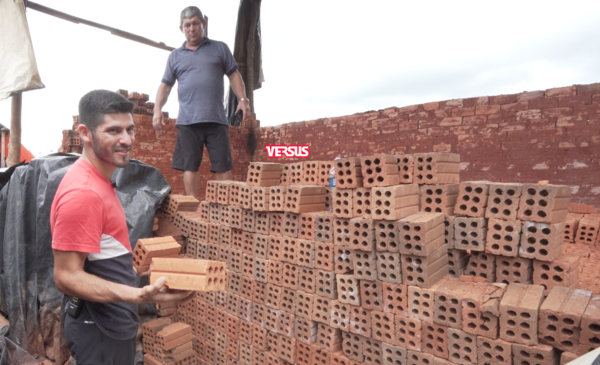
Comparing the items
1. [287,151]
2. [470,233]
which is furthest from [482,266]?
[287,151]

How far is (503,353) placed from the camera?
2.56 metres

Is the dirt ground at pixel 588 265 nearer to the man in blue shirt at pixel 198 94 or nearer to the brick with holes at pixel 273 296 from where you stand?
the brick with holes at pixel 273 296

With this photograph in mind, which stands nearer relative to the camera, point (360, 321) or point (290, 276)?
point (360, 321)

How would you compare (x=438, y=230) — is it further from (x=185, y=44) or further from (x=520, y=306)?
(x=185, y=44)

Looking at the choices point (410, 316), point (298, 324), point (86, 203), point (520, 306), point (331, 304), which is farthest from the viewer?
point (298, 324)

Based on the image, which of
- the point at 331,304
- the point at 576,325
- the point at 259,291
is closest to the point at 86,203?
the point at 331,304

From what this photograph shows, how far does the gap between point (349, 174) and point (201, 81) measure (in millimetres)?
2940

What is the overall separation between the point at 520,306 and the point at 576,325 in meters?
0.32

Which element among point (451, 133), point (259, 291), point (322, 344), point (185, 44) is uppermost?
point (185, 44)

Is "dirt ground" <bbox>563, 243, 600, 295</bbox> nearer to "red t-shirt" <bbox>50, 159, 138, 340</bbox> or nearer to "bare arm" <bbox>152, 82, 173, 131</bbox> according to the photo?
"red t-shirt" <bbox>50, 159, 138, 340</bbox>

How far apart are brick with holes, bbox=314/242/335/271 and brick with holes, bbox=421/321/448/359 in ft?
3.43

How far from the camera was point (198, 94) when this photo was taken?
5086mm

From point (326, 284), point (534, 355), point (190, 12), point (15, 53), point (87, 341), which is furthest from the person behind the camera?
point (15, 53)

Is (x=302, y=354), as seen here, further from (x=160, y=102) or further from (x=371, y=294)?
(x=160, y=102)
